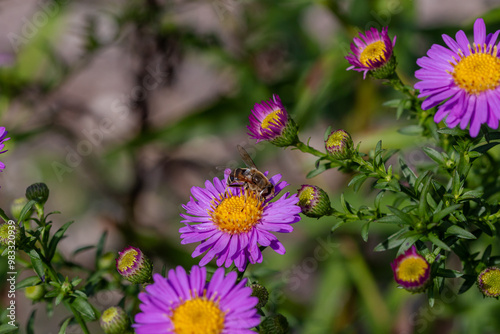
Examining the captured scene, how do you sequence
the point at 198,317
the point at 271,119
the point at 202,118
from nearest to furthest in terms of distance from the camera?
the point at 198,317 → the point at 271,119 → the point at 202,118

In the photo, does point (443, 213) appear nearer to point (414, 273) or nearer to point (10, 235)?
point (414, 273)

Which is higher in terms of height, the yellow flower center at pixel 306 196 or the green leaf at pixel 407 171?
the yellow flower center at pixel 306 196

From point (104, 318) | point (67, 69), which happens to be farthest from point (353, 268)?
point (67, 69)

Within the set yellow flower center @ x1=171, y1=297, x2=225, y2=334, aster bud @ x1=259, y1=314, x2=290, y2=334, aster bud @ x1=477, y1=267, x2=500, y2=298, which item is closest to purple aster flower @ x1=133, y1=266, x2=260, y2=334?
yellow flower center @ x1=171, y1=297, x2=225, y2=334

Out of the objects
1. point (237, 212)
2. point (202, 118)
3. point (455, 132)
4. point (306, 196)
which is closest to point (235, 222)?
point (237, 212)

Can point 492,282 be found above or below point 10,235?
below

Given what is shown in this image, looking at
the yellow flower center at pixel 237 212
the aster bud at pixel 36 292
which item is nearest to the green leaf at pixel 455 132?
the yellow flower center at pixel 237 212

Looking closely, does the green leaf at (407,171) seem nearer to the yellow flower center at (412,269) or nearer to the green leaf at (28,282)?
the yellow flower center at (412,269)
